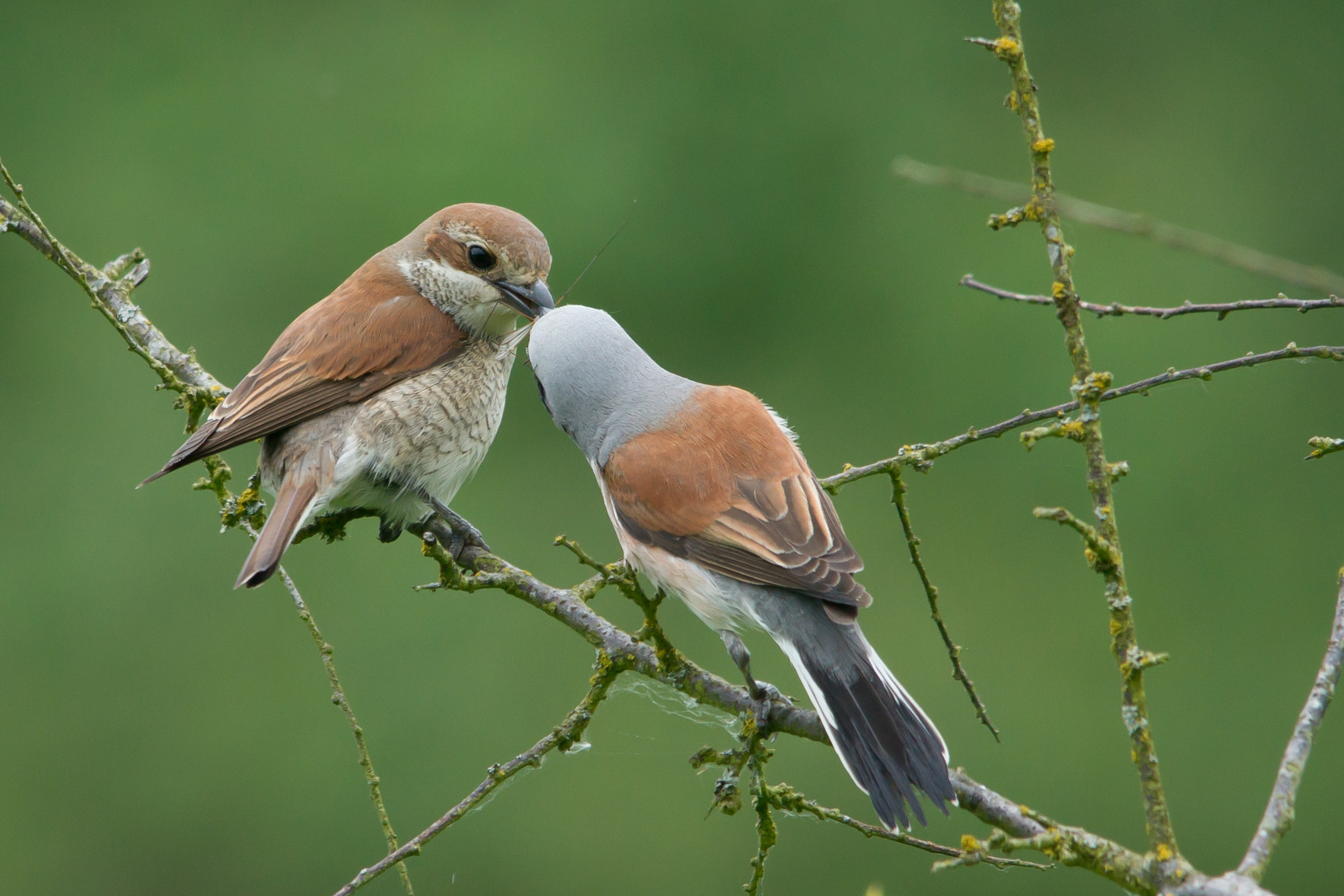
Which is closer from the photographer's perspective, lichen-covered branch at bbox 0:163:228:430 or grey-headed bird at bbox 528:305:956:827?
grey-headed bird at bbox 528:305:956:827

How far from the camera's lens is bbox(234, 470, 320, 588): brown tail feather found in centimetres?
227

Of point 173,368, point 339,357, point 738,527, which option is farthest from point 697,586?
point 173,368

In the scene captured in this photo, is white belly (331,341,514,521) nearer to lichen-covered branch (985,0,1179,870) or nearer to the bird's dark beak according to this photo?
the bird's dark beak

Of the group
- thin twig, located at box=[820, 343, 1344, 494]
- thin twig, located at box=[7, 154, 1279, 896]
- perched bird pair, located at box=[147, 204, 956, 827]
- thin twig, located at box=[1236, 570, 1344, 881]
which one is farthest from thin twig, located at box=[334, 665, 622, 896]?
thin twig, located at box=[1236, 570, 1344, 881]

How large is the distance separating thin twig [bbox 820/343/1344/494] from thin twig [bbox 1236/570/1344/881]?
0.29 meters

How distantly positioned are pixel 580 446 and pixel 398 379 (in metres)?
0.47

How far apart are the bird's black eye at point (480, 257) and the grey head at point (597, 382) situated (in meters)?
0.30

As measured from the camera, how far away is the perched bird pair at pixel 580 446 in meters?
2.18

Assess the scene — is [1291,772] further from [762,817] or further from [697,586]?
[697,586]

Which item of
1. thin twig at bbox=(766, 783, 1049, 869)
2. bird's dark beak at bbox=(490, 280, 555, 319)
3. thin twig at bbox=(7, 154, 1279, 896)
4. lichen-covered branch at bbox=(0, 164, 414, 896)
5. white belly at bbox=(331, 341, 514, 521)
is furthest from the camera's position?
bird's dark beak at bbox=(490, 280, 555, 319)

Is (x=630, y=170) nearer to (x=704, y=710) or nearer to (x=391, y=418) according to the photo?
(x=391, y=418)

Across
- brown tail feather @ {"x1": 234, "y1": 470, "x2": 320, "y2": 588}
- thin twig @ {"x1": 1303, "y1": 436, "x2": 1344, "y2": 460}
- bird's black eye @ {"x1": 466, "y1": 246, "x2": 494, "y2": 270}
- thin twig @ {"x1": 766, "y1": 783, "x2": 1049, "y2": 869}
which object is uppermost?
bird's black eye @ {"x1": 466, "y1": 246, "x2": 494, "y2": 270}

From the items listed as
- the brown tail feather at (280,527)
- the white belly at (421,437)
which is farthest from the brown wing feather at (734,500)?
the brown tail feather at (280,527)

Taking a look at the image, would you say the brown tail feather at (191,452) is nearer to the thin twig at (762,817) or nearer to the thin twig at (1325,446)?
the thin twig at (762,817)
